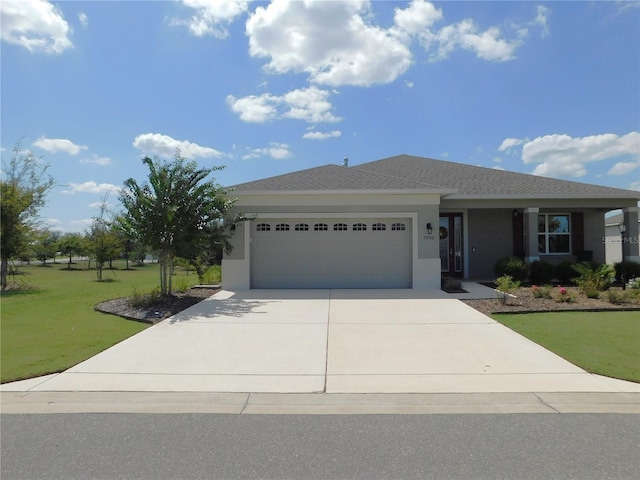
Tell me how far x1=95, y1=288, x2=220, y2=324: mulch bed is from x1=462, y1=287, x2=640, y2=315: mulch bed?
Answer: 7708 mm

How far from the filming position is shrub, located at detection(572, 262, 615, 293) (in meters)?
12.0

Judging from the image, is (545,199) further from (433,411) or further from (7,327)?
(7,327)

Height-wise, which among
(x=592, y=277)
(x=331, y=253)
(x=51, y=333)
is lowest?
(x=51, y=333)

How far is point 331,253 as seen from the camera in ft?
44.7

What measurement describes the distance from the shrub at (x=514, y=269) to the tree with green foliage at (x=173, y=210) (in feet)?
32.6

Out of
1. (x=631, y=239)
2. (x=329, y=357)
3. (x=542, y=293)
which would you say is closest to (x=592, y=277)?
(x=542, y=293)

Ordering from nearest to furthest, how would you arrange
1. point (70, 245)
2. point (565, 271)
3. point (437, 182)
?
1. point (565, 271)
2. point (437, 182)
3. point (70, 245)

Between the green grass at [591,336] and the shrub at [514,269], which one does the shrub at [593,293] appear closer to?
the green grass at [591,336]

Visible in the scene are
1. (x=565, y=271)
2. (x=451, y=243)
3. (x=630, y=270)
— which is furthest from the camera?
(x=451, y=243)

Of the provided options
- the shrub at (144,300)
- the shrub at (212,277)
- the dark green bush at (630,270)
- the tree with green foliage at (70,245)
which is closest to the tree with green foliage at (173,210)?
the shrub at (144,300)

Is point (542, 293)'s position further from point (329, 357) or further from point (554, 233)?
point (329, 357)

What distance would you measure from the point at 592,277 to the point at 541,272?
6.35ft
